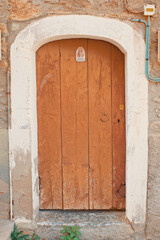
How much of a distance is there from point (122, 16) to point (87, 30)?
388 mm

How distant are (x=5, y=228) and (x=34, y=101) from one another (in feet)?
4.45

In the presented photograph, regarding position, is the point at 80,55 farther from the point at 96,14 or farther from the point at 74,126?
the point at 74,126

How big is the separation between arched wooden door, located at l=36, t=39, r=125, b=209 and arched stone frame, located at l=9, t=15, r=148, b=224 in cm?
15

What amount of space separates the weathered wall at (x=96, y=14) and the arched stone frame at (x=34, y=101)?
2.3 inches

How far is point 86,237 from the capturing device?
256cm

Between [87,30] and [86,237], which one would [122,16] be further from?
[86,237]

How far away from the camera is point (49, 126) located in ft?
8.87

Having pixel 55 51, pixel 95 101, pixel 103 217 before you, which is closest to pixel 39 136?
pixel 95 101

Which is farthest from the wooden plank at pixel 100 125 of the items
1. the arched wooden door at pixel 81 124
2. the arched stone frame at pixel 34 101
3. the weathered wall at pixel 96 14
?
the weathered wall at pixel 96 14

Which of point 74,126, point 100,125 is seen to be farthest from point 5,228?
point 100,125

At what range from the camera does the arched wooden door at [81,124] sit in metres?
2.65

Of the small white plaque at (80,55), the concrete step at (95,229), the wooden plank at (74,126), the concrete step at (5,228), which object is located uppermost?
the small white plaque at (80,55)

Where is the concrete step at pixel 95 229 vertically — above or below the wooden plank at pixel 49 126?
below

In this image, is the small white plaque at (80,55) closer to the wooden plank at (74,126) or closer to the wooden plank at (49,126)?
the wooden plank at (74,126)
